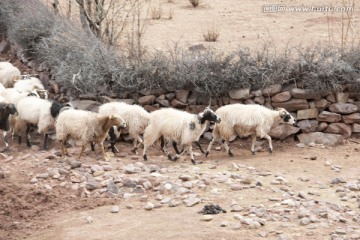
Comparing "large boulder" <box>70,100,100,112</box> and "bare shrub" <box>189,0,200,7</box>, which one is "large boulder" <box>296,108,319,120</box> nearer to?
"large boulder" <box>70,100,100,112</box>

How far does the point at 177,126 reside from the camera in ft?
33.1

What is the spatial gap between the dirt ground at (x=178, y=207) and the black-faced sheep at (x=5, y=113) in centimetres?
67

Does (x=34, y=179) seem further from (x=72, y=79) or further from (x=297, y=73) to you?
(x=297, y=73)

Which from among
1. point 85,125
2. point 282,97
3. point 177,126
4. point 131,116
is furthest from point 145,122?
point 282,97

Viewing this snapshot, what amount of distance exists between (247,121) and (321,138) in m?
1.48

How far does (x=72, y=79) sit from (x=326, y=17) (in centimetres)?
667

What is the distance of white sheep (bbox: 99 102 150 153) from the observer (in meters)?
10.6

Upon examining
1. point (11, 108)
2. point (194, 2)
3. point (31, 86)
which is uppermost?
point (194, 2)

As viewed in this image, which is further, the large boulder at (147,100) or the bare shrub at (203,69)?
the large boulder at (147,100)

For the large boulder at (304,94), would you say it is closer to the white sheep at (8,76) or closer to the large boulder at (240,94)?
the large boulder at (240,94)

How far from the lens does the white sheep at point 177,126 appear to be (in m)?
10.1

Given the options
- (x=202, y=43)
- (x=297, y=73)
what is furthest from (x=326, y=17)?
(x=297, y=73)

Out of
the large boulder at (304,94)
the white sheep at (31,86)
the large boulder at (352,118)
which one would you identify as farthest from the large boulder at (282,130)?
the white sheep at (31,86)

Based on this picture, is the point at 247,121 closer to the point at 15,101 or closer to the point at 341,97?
the point at 341,97
